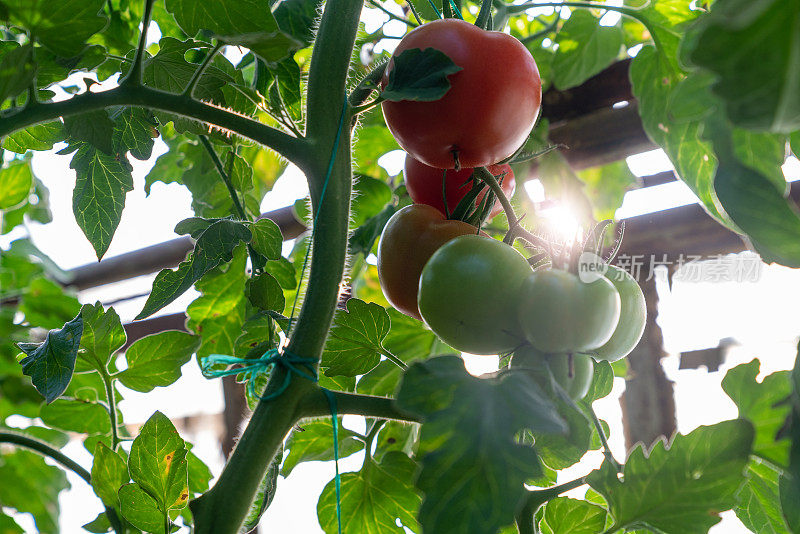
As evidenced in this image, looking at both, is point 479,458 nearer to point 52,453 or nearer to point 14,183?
point 52,453

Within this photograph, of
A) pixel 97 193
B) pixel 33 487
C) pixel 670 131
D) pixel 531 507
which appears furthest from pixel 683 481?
pixel 33 487

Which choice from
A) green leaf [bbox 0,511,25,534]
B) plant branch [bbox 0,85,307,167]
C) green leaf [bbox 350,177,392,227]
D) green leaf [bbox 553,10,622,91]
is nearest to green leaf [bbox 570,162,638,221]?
green leaf [bbox 553,10,622,91]

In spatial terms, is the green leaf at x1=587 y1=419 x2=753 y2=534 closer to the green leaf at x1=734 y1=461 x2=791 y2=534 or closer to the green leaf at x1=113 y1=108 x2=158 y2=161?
the green leaf at x1=734 y1=461 x2=791 y2=534

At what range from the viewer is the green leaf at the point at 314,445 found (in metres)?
0.56

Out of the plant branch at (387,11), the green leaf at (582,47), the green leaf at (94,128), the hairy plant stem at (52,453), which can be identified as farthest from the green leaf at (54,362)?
the green leaf at (582,47)

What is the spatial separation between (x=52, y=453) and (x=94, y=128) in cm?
23

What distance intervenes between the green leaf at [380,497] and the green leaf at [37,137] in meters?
0.41

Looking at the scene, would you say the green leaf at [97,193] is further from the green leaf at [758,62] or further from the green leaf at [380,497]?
the green leaf at [758,62]

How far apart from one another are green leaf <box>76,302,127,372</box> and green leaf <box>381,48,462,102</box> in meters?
0.30

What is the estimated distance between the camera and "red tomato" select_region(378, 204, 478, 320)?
17.0 inches

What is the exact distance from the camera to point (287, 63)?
47 centimetres

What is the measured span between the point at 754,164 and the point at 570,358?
6.3 inches

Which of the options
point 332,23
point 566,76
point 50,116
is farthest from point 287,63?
point 566,76

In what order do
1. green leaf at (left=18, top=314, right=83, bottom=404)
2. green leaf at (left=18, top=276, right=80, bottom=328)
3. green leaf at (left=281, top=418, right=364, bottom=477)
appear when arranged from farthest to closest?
1. green leaf at (left=18, top=276, right=80, bottom=328)
2. green leaf at (left=281, top=418, right=364, bottom=477)
3. green leaf at (left=18, top=314, right=83, bottom=404)
